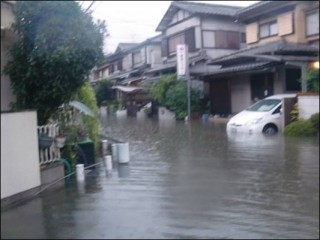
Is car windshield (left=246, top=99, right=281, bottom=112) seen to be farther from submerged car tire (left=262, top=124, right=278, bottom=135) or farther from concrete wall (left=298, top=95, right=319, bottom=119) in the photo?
concrete wall (left=298, top=95, right=319, bottom=119)

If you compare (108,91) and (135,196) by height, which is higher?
(108,91)

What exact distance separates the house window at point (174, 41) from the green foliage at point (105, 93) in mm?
8126

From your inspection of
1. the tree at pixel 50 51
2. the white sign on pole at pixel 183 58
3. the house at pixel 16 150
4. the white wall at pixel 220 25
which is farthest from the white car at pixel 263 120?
the white wall at pixel 220 25

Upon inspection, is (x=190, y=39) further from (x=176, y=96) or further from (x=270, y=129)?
(x=270, y=129)

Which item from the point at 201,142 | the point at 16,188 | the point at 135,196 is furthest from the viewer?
the point at 201,142

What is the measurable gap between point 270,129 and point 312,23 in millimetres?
9406

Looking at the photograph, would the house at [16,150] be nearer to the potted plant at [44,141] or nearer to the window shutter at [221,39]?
the potted plant at [44,141]

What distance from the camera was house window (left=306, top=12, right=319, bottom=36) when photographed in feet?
74.8

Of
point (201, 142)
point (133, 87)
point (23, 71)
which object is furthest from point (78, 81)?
point (133, 87)

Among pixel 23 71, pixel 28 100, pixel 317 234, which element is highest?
pixel 23 71

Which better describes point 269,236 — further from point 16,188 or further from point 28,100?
point 28,100

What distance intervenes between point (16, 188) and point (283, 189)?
4.39 metres

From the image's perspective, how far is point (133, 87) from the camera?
3916 centimetres

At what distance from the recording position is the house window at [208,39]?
31781 mm
